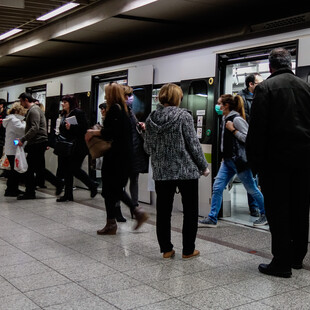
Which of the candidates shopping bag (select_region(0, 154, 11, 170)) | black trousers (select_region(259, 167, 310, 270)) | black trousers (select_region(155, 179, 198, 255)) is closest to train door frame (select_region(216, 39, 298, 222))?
black trousers (select_region(155, 179, 198, 255))

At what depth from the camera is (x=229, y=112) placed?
18.0 feet

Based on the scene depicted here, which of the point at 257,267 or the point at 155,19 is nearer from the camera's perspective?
the point at 257,267

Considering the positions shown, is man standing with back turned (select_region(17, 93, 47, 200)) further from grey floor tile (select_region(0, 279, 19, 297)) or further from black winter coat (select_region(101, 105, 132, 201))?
grey floor tile (select_region(0, 279, 19, 297))

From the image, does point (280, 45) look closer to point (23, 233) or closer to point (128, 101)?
point (128, 101)

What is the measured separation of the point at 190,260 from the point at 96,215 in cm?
230

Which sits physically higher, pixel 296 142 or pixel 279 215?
pixel 296 142

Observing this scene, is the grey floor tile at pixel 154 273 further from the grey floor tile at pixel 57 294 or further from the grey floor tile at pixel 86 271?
the grey floor tile at pixel 57 294

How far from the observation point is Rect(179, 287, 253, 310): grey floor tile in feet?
9.98

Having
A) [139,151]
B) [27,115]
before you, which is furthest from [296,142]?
[27,115]

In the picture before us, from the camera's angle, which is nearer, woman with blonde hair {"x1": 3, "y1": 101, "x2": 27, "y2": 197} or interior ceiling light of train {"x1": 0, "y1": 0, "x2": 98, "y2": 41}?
interior ceiling light of train {"x1": 0, "y1": 0, "x2": 98, "y2": 41}

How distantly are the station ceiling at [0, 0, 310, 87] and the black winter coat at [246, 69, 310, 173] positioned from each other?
1.65 m

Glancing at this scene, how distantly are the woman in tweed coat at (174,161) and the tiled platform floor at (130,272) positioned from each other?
307mm

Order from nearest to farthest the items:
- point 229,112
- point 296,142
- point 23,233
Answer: point 296,142 → point 23,233 → point 229,112

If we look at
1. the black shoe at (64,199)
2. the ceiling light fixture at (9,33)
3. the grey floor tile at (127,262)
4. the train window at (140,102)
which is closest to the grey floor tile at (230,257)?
the grey floor tile at (127,262)
